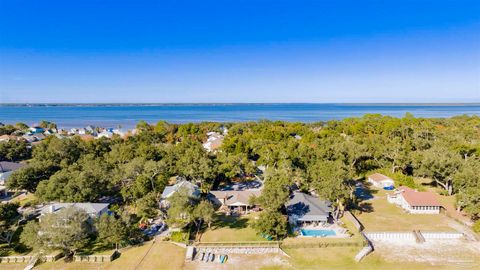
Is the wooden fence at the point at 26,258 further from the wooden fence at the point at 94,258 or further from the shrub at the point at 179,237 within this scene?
the shrub at the point at 179,237

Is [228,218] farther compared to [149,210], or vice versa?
[228,218]

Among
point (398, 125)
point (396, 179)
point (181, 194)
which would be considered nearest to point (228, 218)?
point (181, 194)

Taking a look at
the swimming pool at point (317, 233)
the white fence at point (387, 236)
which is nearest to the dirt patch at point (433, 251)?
the white fence at point (387, 236)

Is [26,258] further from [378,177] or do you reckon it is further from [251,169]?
[378,177]

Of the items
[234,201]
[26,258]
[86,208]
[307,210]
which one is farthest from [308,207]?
[26,258]

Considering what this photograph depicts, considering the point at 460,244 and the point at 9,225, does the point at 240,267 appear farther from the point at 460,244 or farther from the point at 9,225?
the point at 9,225

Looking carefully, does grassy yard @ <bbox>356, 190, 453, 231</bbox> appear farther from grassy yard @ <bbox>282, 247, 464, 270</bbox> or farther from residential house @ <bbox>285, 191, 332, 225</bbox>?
grassy yard @ <bbox>282, 247, 464, 270</bbox>

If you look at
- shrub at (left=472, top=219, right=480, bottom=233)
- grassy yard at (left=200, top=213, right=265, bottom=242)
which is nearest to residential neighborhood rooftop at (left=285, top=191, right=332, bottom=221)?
grassy yard at (left=200, top=213, right=265, bottom=242)
